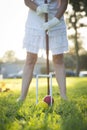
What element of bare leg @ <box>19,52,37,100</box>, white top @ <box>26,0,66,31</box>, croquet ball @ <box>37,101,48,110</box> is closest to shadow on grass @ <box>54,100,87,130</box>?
croquet ball @ <box>37,101,48,110</box>

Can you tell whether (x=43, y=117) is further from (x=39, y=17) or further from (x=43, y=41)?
(x=39, y=17)

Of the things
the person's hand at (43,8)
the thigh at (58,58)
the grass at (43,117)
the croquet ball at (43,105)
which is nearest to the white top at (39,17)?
the person's hand at (43,8)

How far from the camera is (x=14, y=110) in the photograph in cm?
409

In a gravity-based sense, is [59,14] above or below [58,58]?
above

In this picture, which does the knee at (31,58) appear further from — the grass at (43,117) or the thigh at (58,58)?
the grass at (43,117)

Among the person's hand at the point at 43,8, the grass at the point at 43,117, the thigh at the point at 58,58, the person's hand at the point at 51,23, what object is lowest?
the grass at the point at 43,117

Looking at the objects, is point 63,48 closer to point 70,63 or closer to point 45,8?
point 45,8

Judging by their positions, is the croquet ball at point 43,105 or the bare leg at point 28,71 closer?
the croquet ball at point 43,105

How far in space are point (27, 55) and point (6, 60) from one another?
79.2 metres

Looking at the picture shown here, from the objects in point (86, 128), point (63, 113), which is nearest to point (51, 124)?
point (86, 128)

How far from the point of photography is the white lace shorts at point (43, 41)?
16.8 feet

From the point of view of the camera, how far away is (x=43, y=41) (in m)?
5.14

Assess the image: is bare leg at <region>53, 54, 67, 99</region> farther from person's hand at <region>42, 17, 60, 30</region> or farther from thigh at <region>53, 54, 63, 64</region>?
person's hand at <region>42, 17, 60, 30</region>

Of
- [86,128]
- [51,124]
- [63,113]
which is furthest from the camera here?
[63,113]
